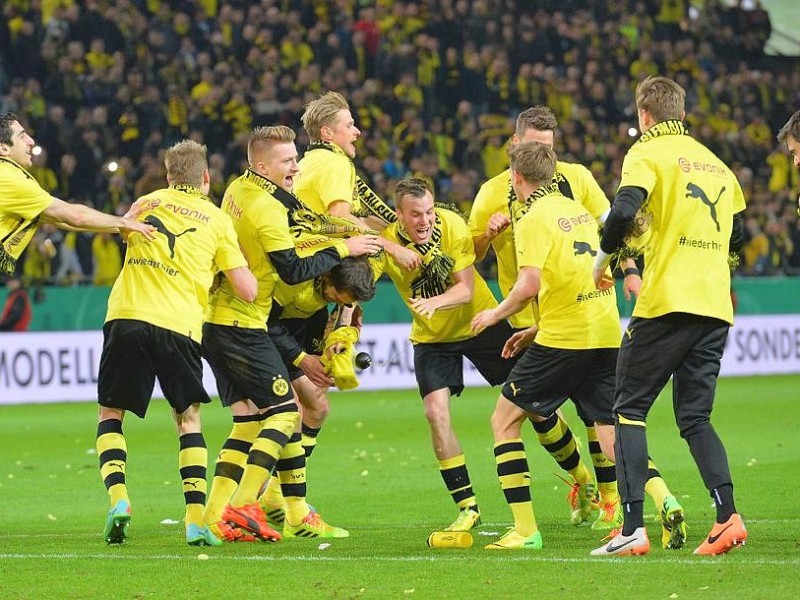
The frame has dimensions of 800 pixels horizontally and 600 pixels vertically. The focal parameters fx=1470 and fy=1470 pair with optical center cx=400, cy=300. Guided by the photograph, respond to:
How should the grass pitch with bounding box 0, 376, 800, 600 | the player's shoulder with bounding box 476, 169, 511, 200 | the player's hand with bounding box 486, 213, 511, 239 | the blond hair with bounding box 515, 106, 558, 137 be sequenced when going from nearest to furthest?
the grass pitch with bounding box 0, 376, 800, 600
the blond hair with bounding box 515, 106, 558, 137
the player's hand with bounding box 486, 213, 511, 239
the player's shoulder with bounding box 476, 169, 511, 200

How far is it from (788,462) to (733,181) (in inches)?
212

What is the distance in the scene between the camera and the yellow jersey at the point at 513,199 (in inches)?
380

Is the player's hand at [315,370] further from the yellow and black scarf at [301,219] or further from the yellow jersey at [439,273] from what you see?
the yellow and black scarf at [301,219]

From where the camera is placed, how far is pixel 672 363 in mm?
7746

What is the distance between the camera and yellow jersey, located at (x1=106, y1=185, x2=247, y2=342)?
8.54 metres

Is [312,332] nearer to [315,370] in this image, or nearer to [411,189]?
[315,370]

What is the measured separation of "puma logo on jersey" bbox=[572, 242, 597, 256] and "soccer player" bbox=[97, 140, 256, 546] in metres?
1.89

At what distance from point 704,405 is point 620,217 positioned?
1122 mm

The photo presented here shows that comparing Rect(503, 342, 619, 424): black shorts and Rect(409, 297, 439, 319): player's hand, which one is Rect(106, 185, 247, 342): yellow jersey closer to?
Rect(409, 297, 439, 319): player's hand

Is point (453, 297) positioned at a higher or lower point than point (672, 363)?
higher

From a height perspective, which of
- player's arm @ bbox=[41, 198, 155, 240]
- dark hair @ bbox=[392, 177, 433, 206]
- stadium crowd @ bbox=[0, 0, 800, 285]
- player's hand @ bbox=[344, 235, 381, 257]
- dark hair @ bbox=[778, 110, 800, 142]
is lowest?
player's hand @ bbox=[344, 235, 381, 257]

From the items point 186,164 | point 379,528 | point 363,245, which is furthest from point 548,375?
point 186,164

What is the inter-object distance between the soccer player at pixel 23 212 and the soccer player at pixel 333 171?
1732mm

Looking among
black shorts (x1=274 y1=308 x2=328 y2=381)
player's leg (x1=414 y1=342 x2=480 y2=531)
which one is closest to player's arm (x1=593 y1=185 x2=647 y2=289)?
player's leg (x1=414 y1=342 x2=480 y2=531)
